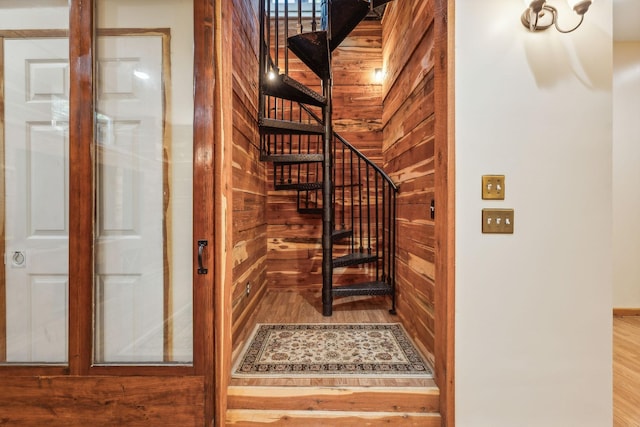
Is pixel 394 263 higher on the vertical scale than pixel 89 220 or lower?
lower

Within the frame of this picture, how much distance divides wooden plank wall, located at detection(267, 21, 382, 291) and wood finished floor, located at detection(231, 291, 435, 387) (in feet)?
0.97

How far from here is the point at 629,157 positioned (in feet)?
9.81

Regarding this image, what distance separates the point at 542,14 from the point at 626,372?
2473 mm

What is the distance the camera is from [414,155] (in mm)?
2074

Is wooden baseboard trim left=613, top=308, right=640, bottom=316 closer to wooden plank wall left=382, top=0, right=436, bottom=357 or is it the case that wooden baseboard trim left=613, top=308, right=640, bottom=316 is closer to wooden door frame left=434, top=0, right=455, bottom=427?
wooden plank wall left=382, top=0, right=436, bottom=357

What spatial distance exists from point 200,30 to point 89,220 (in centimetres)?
114

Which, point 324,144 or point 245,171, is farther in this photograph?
point 324,144

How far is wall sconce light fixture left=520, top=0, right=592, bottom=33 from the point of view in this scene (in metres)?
1.26

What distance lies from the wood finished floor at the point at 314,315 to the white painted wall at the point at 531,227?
18.0 inches

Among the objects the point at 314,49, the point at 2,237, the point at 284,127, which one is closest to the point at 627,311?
the point at 284,127

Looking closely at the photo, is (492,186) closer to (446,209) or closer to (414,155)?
(446,209)

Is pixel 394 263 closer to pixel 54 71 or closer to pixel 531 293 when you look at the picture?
pixel 531 293

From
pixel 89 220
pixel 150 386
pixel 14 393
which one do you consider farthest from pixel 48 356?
pixel 89 220

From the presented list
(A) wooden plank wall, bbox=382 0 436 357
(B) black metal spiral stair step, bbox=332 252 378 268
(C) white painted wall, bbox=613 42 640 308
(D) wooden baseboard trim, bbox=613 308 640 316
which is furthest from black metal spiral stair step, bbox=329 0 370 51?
(D) wooden baseboard trim, bbox=613 308 640 316
